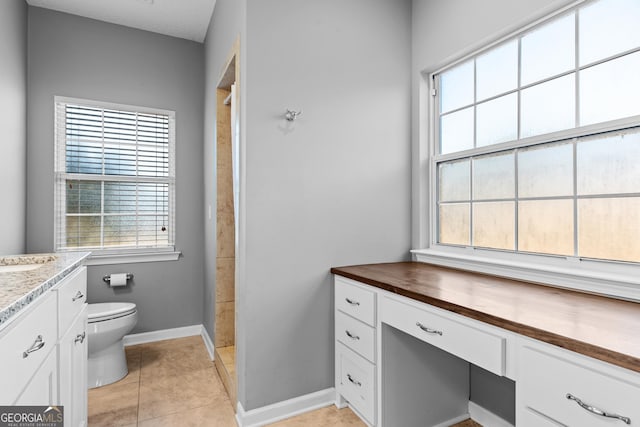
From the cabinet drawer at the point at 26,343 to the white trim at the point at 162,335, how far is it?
2.13 m

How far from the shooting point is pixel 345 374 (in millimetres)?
1958

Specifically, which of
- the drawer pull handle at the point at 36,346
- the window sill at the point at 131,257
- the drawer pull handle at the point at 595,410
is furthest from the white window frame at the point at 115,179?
the drawer pull handle at the point at 595,410

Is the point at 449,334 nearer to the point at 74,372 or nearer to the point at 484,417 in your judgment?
the point at 484,417

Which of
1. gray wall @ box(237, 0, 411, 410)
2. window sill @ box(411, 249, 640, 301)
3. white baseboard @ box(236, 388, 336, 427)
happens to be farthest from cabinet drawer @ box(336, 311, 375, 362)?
window sill @ box(411, 249, 640, 301)

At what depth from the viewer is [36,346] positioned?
3.18ft

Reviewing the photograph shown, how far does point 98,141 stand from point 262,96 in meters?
1.92

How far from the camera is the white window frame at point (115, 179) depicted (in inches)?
110

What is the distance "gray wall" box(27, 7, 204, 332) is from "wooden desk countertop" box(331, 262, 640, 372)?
197 centimetres

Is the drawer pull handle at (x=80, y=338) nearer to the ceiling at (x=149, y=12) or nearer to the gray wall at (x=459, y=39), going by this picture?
the gray wall at (x=459, y=39)

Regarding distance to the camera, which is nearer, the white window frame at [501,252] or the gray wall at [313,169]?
the white window frame at [501,252]

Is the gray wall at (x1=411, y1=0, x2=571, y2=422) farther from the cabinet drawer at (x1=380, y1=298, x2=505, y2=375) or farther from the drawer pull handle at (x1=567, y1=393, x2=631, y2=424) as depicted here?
the drawer pull handle at (x1=567, y1=393, x2=631, y2=424)

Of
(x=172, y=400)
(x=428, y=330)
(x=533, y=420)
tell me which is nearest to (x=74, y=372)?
→ (x=172, y=400)

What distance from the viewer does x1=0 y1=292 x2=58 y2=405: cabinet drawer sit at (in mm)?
766

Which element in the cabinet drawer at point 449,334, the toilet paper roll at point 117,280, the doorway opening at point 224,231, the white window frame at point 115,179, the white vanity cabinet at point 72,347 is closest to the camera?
the cabinet drawer at point 449,334
